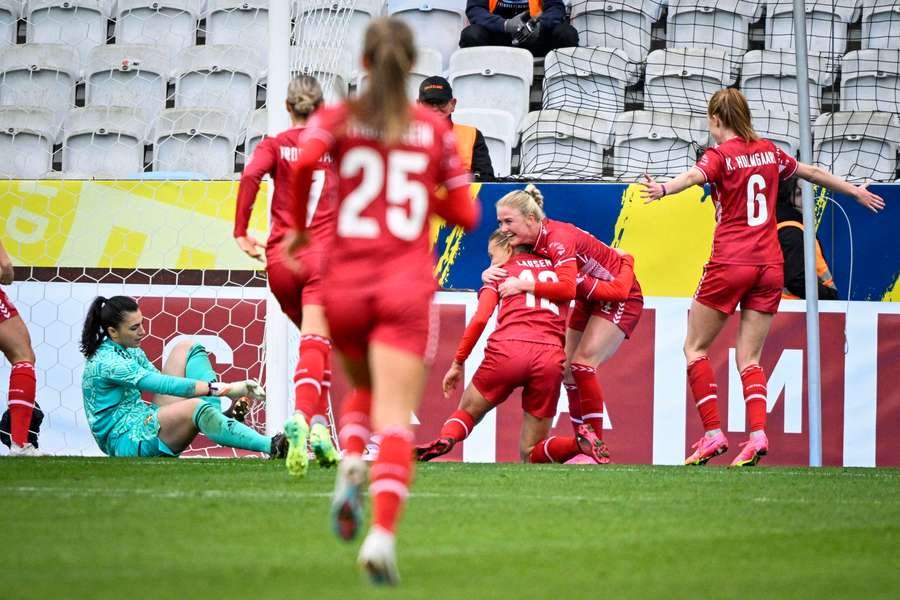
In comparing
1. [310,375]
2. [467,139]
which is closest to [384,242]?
[310,375]

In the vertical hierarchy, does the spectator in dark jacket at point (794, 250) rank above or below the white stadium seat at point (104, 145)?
below

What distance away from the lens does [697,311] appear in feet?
23.2

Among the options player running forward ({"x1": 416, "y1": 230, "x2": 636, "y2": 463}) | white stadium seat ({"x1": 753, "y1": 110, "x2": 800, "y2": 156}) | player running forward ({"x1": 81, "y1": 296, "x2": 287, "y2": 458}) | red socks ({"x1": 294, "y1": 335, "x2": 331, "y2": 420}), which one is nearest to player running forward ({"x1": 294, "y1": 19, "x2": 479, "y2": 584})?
red socks ({"x1": 294, "y1": 335, "x2": 331, "y2": 420})

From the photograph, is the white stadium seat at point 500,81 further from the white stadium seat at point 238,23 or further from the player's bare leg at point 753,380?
the player's bare leg at point 753,380

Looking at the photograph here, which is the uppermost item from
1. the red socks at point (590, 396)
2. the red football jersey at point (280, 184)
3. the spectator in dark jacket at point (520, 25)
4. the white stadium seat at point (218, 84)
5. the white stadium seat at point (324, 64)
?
the spectator in dark jacket at point (520, 25)

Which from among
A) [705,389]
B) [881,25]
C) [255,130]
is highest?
[881,25]

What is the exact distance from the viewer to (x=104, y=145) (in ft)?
34.8

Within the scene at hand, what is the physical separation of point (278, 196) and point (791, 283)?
3.91 m

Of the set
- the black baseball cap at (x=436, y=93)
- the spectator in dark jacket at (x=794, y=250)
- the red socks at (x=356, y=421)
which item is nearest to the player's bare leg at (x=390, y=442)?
the red socks at (x=356, y=421)

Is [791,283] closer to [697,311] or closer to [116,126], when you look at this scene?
[697,311]

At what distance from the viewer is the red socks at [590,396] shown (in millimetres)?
7492

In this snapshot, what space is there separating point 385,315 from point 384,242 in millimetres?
200

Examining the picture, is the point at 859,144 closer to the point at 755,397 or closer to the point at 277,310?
the point at 755,397

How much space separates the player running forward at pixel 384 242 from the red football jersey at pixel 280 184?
7.08 ft
